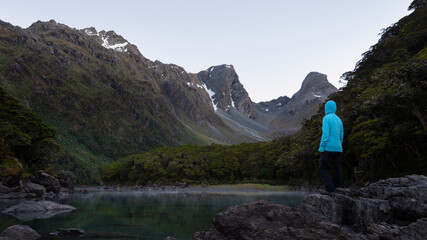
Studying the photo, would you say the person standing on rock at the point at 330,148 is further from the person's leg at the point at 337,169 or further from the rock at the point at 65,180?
the rock at the point at 65,180

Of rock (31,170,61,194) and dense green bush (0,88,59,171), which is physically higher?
dense green bush (0,88,59,171)

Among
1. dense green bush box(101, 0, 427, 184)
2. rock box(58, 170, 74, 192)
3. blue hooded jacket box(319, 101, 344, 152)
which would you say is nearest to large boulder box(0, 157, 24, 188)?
rock box(58, 170, 74, 192)

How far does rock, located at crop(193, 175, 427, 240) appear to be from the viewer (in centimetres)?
995

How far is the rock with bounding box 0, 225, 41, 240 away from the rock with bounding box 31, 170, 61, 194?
1894 inches

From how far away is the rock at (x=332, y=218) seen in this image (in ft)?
32.6

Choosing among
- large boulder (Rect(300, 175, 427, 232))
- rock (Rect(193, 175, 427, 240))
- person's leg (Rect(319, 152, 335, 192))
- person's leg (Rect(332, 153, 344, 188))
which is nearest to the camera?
rock (Rect(193, 175, 427, 240))

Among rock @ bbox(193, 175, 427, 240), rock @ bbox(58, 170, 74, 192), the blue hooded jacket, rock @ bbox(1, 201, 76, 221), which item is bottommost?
rock @ bbox(58, 170, 74, 192)

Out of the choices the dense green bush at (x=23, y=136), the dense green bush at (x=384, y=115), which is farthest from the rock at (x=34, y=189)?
the dense green bush at (x=384, y=115)

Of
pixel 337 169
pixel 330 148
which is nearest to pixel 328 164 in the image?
pixel 337 169

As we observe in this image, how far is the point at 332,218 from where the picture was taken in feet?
38.0

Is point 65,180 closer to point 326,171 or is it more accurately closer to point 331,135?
point 326,171

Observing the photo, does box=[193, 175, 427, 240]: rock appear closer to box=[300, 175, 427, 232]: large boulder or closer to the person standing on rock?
box=[300, 175, 427, 232]: large boulder

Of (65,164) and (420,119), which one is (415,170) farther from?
(65,164)

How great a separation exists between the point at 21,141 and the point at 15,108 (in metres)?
9.05
